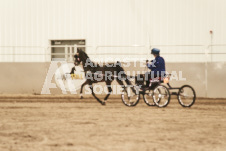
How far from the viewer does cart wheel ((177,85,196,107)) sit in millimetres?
12550

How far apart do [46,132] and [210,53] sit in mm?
11348

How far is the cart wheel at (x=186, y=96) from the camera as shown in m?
12.6

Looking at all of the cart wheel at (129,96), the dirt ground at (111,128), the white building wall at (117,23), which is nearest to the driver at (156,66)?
the cart wheel at (129,96)

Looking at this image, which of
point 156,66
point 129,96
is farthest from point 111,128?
point 129,96

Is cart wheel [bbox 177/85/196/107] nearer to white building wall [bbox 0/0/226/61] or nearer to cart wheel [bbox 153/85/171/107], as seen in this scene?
cart wheel [bbox 153/85/171/107]

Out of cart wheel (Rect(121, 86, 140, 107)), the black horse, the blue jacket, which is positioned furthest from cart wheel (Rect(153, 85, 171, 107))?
the black horse

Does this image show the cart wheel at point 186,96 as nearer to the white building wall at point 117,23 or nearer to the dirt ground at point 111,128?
the dirt ground at point 111,128

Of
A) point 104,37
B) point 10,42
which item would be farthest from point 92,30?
point 10,42

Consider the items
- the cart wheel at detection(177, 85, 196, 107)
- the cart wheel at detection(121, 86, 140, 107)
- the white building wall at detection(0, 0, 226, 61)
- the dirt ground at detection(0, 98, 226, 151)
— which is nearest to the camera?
the dirt ground at detection(0, 98, 226, 151)

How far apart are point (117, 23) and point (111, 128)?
1221 centimetres

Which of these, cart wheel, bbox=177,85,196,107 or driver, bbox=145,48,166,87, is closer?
cart wheel, bbox=177,85,196,107

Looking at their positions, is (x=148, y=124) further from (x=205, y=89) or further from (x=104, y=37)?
(x=104, y=37)

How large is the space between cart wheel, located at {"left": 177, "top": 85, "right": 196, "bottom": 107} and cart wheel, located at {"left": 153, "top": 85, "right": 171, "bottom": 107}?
16.7 inches

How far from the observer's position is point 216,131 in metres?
8.74
